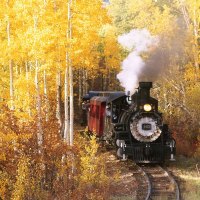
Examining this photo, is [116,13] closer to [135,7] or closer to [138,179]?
[135,7]

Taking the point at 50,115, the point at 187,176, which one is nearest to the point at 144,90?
the point at 187,176

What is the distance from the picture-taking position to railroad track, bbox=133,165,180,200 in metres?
13.2

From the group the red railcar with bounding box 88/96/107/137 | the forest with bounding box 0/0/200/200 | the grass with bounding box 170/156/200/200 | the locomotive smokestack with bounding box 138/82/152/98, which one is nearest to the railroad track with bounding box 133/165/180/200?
the grass with bounding box 170/156/200/200

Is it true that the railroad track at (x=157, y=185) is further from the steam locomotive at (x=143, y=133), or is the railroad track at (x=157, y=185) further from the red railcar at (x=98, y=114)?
the red railcar at (x=98, y=114)

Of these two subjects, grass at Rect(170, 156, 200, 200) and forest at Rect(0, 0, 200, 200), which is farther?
forest at Rect(0, 0, 200, 200)

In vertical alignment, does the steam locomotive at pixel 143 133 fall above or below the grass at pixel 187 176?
above

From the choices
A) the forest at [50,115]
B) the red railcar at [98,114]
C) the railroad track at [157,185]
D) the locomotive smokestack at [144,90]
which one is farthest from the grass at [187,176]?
the red railcar at [98,114]

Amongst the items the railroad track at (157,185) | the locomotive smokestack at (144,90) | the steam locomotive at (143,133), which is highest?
the locomotive smokestack at (144,90)

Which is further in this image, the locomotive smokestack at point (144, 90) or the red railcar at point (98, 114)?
the red railcar at point (98, 114)

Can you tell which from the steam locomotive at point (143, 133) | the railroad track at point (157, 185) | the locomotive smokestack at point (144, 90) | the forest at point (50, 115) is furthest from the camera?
the steam locomotive at point (143, 133)

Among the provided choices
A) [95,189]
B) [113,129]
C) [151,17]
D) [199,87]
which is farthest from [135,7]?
[95,189]

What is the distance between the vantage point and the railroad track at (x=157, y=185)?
1321cm

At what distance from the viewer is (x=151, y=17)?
35.8 metres

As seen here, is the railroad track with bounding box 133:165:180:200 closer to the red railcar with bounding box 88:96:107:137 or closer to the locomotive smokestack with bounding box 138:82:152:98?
the locomotive smokestack with bounding box 138:82:152:98
